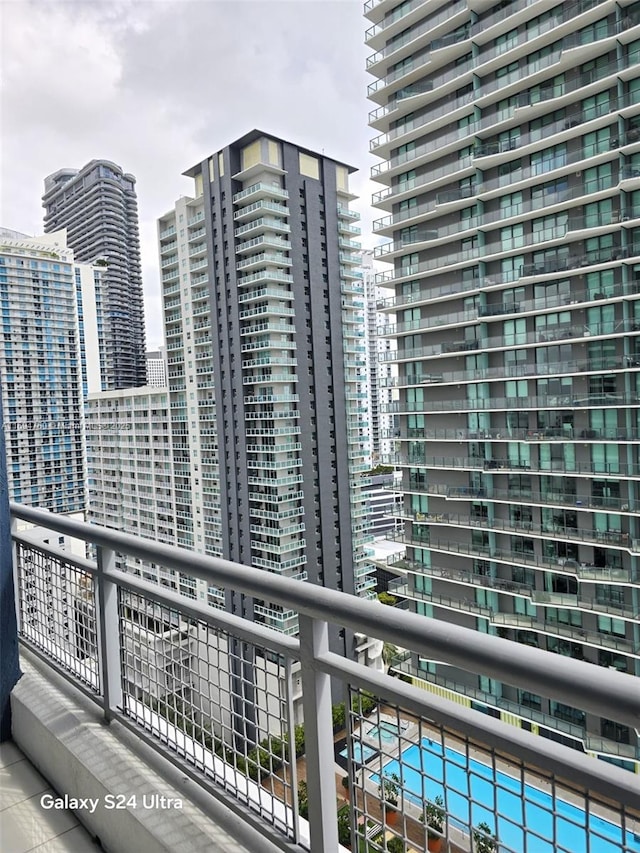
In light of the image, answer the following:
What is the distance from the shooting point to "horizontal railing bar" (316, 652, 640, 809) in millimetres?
381

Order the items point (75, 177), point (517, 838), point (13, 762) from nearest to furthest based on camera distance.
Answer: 1. point (517, 838)
2. point (13, 762)
3. point (75, 177)

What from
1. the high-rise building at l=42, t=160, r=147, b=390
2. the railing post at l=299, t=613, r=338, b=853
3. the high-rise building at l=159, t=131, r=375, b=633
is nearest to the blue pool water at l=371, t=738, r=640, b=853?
the railing post at l=299, t=613, r=338, b=853

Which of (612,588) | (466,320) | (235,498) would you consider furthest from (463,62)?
(235,498)

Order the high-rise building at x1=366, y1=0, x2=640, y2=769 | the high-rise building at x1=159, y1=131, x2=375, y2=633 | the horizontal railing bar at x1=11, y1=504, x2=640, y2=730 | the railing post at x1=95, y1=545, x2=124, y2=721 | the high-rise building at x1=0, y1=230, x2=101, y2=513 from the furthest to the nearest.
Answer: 1. the high-rise building at x1=159, y1=131, x2=375, y2=633
2. the high-rise building at x1=0, y1=230, x2=101, y2=513
3. the high-rise building at x1=366, y1=0, x2=640, y2=769
4. the railing post at x1=95, y1=545, x2=124, y2=721
5. the horizontal railing bar at x1=11, y1=504, x2=640, y2=730

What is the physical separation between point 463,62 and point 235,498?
10443mm

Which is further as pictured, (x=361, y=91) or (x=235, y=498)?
(x=235, y=498)

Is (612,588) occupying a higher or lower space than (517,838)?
lower

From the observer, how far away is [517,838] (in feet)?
1.56

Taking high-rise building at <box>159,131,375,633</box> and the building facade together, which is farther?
the building facade

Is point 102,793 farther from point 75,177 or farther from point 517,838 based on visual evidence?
point 75,177

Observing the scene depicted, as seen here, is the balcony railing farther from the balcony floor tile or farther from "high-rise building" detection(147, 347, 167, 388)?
"high-rise building" detection(147, 347, 167, 388)

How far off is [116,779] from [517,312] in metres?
9.50

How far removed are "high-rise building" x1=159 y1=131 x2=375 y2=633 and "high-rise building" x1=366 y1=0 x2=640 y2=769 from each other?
4305 mm

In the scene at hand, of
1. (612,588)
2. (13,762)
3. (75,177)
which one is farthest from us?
(75,177)
